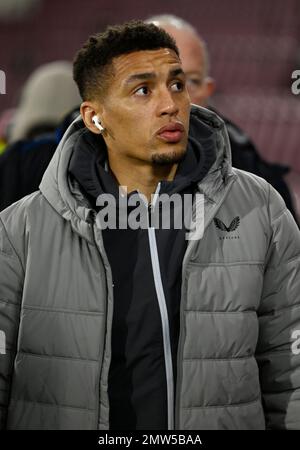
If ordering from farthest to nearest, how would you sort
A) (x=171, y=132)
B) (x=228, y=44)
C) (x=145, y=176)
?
(x=228, y=44)
(x=145, y=176)
(x=171, y=132)

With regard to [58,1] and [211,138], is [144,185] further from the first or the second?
[58,1]

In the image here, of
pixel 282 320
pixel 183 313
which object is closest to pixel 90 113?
pixel 183 313

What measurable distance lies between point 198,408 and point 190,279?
12.9 inches

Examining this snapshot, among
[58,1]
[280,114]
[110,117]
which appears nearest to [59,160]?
[110,117]

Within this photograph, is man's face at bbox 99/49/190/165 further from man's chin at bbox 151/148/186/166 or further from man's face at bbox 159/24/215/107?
man's face at bbox 159/24/215/107

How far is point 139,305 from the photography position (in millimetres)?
2529

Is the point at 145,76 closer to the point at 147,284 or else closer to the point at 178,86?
the point at 178,86

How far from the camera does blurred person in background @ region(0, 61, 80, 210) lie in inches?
138

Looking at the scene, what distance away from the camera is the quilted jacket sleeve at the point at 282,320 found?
2.63 m

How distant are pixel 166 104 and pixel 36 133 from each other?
191 cm

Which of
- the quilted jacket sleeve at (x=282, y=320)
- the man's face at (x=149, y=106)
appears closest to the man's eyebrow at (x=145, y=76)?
the man's face at (x=149, y=106)

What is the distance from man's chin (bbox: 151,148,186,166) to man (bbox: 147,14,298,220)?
85cm

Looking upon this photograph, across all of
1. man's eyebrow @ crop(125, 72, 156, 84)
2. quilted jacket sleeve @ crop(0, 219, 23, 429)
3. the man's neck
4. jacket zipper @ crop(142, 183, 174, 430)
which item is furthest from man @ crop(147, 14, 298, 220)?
quilted jacket sleeve @ crop(0, 219, 23, 429)

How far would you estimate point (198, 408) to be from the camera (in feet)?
8.07
